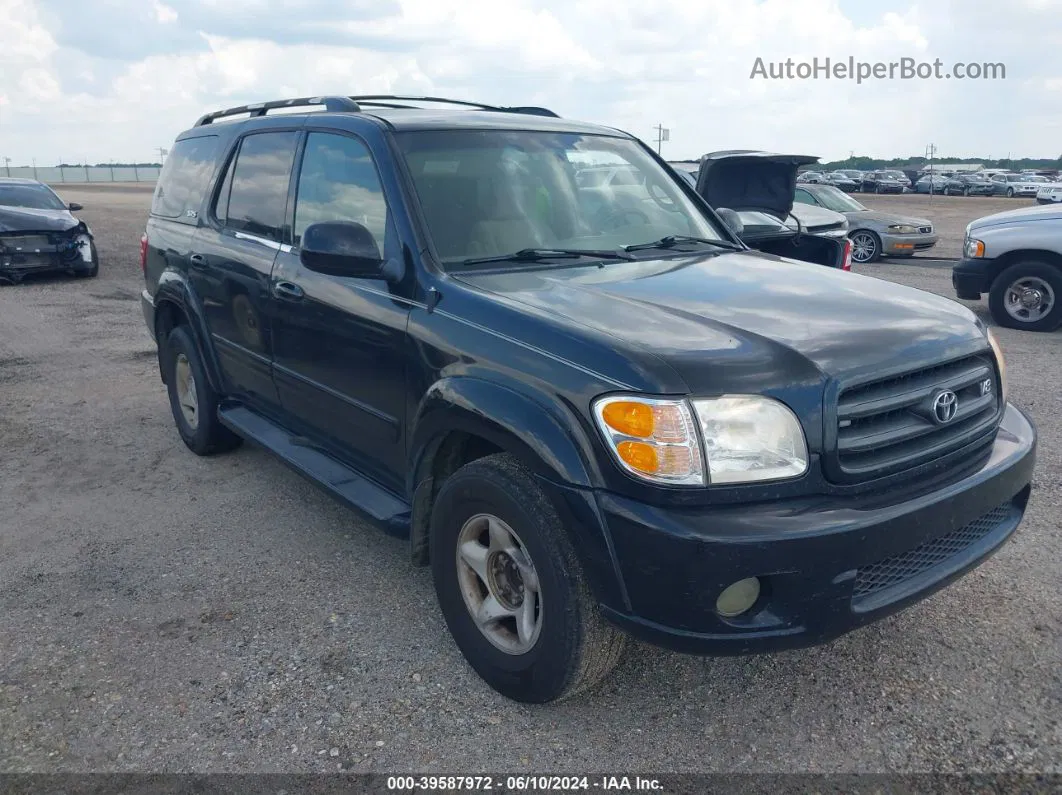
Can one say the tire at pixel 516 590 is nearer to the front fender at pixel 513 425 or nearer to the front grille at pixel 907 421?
the front fender at pixel 513 425

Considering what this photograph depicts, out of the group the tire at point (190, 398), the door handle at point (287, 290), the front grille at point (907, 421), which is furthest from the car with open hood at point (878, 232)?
the front grille at point (907, 421)

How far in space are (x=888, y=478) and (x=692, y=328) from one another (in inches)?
28.4

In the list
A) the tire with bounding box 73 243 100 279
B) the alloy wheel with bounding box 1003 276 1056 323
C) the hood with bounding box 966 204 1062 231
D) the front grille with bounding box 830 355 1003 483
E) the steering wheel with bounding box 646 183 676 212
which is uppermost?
the steering wheel with bounding box 646 183 676 212

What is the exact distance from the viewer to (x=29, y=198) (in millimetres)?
14258

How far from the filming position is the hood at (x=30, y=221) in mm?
13250

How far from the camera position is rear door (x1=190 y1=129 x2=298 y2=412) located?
429 centimetres

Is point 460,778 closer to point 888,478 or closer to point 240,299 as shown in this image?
point 888,478

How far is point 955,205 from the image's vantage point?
37.8m

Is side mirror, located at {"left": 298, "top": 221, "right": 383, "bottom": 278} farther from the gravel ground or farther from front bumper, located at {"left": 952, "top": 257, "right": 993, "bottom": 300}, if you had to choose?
front bumper, located at {"left": 952, "top": 257, "right": 993, "bottom": 300}

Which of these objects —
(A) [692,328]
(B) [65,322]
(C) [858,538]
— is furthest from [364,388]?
(B) [65,322]

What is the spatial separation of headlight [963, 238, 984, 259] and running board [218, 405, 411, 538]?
26.4ft

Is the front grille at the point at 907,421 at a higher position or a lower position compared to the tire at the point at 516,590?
higher

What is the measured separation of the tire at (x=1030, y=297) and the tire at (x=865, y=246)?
6.78m

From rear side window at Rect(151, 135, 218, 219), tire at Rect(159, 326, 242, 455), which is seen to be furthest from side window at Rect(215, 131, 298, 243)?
tire at Rect(159, 326, 242, 455)
